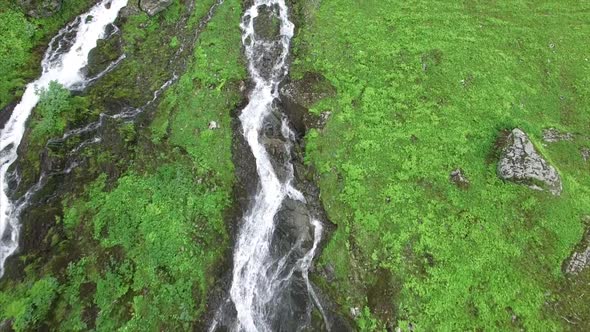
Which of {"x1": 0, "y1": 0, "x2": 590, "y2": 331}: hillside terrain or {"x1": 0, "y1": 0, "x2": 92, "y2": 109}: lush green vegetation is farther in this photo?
{"x1": 0, "y1": 0, "x2": 92, "y2": 109}: lush green vegetation

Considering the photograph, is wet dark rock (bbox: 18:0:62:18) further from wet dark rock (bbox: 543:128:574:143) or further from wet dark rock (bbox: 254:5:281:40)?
wet dark rock (bbox: 543:128:574:143)

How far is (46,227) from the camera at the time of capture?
1827 cm

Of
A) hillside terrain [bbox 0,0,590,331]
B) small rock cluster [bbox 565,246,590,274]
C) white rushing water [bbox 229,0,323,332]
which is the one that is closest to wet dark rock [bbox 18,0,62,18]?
hillside terrain [bbox 0,0,590,331]

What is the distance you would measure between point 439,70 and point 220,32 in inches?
555

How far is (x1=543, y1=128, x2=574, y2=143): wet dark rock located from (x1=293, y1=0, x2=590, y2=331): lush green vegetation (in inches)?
13.3

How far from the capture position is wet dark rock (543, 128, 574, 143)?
20719 millimetres

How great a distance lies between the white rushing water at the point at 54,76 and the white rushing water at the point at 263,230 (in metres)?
10.3

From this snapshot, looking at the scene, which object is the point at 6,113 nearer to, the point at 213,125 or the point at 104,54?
the point at 104,54

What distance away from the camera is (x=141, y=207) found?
62.1 ft

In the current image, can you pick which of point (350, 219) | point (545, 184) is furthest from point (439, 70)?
point (350, 219)

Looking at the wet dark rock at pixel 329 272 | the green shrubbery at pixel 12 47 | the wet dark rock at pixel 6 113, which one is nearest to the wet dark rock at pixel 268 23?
the green shrubbery at pixel 12 47

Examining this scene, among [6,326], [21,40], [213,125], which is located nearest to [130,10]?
[21,40]

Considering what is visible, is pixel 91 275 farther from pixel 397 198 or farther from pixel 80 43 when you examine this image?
pixel 80 43

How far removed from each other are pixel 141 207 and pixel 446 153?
15325 millimetres
